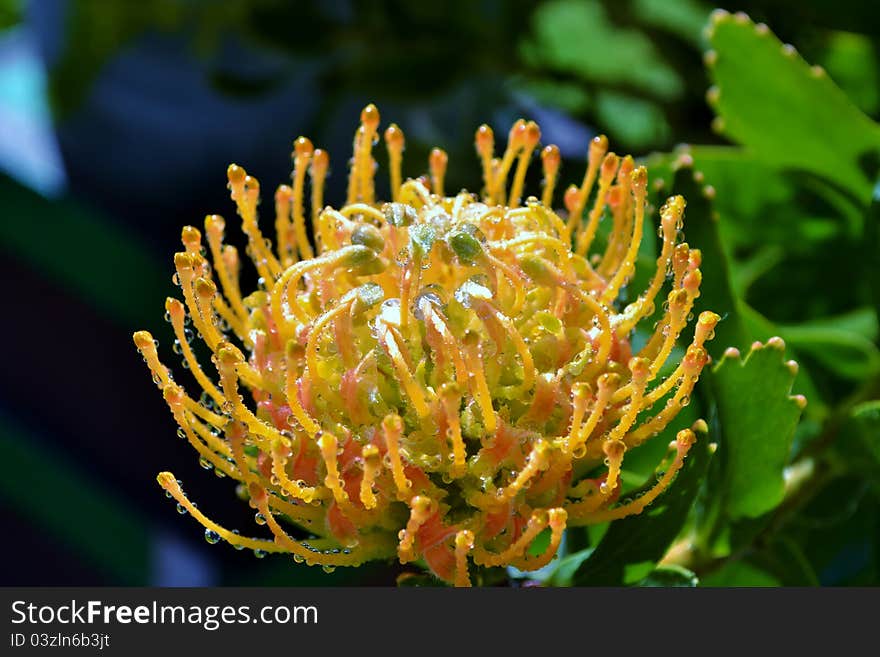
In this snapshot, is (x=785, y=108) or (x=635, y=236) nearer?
(x=635, y=236)

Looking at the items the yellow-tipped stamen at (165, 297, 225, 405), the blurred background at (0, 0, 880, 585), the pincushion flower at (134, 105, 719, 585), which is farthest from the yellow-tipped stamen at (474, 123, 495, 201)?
the blurred background at (0, 0, 880, 585)

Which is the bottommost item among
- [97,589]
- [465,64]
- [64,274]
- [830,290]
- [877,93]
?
[97,589]

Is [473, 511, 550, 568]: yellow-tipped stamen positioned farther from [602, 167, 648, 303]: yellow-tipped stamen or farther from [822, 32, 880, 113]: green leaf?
[822, 32, 880, 113]: green leaf

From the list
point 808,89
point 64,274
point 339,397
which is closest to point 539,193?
point 808,89

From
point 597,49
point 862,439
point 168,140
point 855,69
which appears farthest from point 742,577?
point 168,140

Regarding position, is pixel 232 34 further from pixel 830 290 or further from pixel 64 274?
pixel 830 290

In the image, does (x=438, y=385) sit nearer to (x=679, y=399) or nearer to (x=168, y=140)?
(x=679, y=399)
